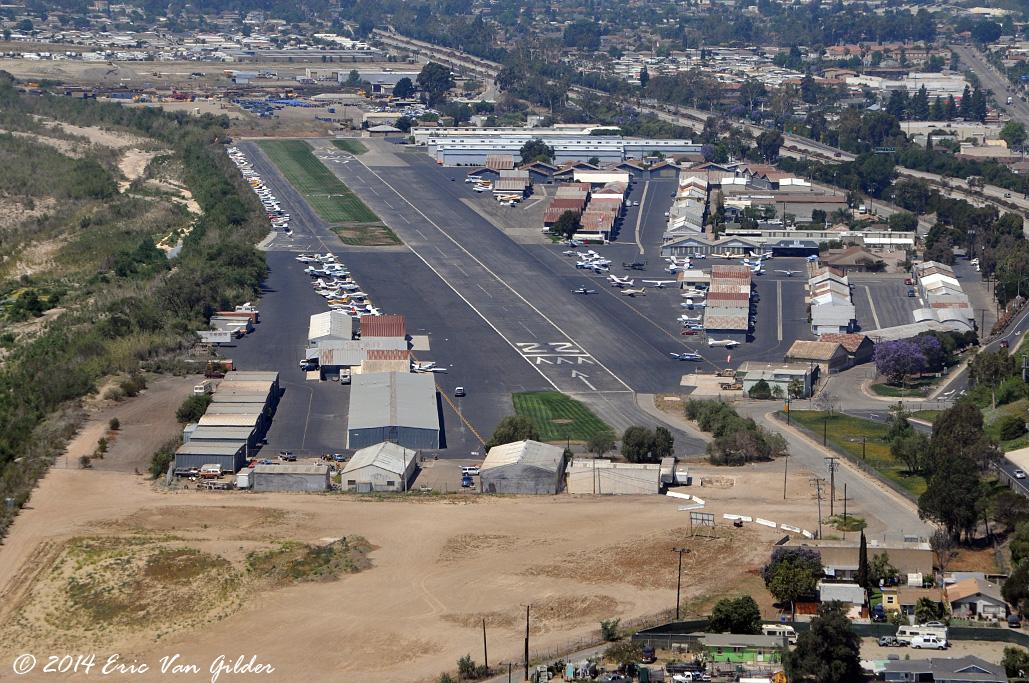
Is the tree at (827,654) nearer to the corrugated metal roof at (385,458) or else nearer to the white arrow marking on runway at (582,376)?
the corrugated metal roof at (385,458)

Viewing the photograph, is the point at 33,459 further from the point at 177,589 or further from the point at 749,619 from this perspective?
the point at 749,619

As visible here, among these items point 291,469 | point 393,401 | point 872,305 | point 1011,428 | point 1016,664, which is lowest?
point 872,305

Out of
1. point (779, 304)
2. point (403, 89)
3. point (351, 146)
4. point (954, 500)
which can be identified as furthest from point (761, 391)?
point (403, 89)

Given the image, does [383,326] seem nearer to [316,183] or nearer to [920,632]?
[920,632]

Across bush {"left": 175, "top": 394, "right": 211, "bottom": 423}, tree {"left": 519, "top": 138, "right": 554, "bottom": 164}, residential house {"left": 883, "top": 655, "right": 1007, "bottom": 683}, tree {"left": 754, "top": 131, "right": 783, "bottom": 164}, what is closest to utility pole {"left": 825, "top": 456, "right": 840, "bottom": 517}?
residential house {"left": 883, "top": 655, "right": 1007, "bottom": 683}

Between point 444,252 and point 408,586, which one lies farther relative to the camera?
point 444,252

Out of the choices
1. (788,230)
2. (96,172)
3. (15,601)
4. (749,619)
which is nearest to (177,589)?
(15,601)
